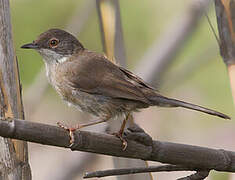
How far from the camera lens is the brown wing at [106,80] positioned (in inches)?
142

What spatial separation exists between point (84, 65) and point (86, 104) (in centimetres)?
35

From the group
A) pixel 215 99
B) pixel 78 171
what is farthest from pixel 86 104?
pixel 215 99

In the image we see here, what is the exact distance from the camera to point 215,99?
21.6 feet

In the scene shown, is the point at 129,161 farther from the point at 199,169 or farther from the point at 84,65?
the point at 84,65

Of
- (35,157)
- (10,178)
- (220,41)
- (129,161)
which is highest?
(220,41)

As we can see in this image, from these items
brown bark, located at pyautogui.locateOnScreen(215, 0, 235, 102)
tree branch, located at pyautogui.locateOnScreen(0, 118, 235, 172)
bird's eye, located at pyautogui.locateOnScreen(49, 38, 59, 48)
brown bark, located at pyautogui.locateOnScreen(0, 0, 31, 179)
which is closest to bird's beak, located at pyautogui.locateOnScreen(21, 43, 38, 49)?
bird's eye, located at pyautogui.locateOnScreen(49, 38, 59, 48)

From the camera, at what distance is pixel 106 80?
3682 millimetres

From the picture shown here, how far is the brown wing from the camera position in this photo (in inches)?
142

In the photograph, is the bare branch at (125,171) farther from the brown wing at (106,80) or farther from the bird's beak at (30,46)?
the bird's beak at (30,46)

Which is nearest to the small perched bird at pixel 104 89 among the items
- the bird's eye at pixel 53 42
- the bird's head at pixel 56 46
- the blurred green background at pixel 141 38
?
the bird's head at pixel 56 46

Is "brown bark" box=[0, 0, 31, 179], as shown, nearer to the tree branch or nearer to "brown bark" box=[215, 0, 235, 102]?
the tree branch

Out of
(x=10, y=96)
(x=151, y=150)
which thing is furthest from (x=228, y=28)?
(x=10, y=96)

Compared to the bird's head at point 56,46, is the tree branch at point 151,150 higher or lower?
lower

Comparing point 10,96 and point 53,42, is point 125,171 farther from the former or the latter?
point 53,42
